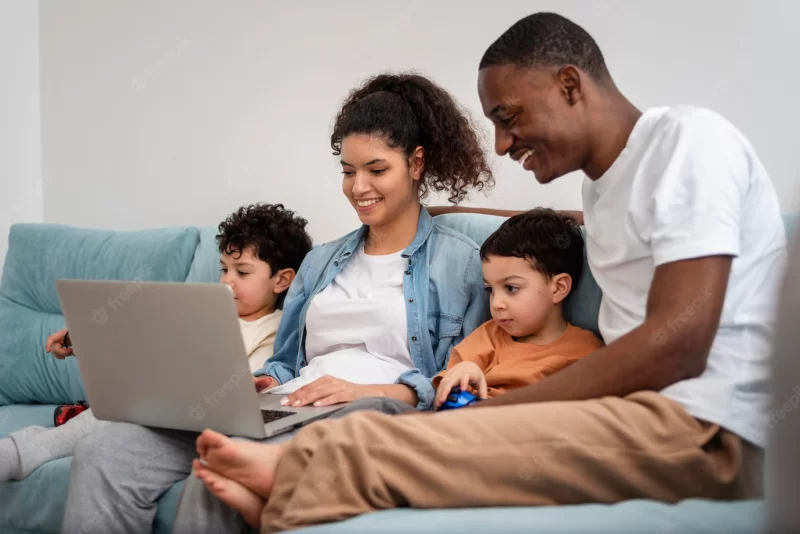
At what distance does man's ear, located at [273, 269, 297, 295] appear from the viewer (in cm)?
223

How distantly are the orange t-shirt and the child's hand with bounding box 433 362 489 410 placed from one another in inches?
2.2

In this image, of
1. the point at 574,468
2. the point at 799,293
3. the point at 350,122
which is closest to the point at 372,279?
the point at 350,122

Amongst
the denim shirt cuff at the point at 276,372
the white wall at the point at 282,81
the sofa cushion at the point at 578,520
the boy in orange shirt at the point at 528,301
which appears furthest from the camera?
the white wall at the point at 282,81

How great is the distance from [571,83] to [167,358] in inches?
33.3

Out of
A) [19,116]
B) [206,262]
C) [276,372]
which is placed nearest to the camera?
[276,372]

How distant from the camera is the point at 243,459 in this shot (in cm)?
123

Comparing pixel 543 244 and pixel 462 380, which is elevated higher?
pixel 543 244

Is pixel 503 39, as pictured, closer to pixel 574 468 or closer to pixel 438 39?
pixel 574 468

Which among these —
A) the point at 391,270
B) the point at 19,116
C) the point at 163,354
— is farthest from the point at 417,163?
the point at 19,116

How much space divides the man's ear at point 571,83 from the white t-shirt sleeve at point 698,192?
0.65 ft

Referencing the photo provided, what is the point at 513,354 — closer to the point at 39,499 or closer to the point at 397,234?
the point at 397,234

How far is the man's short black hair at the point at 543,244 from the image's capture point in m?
1.71

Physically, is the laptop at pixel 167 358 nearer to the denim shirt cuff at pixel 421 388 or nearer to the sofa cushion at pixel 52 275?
the denim shirt cuff at pixel 421 388

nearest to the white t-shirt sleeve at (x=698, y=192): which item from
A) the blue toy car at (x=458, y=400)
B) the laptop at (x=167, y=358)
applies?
the blue toy car at (x=458, y=400)
